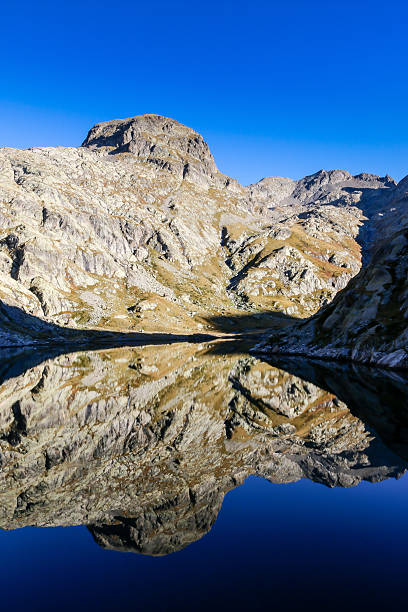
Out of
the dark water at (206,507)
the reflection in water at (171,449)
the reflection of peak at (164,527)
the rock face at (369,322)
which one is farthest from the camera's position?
the rock face at (369,322)

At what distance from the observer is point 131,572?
1445cm

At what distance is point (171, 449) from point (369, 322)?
84.2 meters

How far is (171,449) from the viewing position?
30.8m

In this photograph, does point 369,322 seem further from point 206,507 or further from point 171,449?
point 206,507

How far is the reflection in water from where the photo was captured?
790 inches

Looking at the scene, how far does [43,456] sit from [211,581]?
21.4m

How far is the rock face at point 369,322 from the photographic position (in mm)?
86875

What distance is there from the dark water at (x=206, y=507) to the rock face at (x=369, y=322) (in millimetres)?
47576

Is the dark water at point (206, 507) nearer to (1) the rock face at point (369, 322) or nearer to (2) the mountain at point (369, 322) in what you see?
(2) the mountain at point (369, 322)

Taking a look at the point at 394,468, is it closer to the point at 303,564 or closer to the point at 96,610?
the point at 303,564

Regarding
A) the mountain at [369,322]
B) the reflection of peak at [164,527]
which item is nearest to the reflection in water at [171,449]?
the reflection of peak at [164,527]

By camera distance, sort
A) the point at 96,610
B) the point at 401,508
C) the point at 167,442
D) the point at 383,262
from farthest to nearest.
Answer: the point at 383,262
the point at 167,442
the point at 401,508
the point at 96,610

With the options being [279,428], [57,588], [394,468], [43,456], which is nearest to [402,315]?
[279,428]

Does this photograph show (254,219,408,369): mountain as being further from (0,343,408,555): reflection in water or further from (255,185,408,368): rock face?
(0,343,408,555): reflection in water
